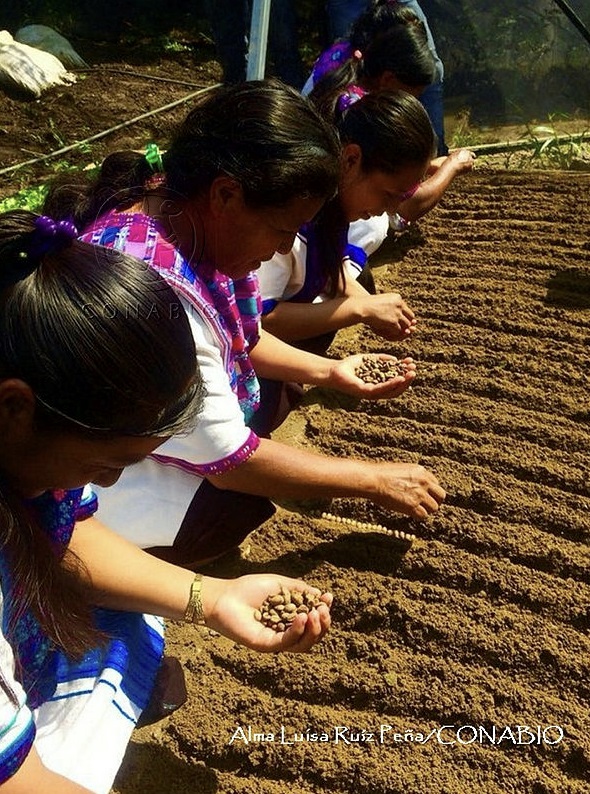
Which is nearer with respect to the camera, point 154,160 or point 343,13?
point 154,160

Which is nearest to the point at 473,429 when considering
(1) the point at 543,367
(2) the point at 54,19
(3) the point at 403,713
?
(1) the point at 543,367

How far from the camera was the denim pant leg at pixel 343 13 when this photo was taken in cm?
357

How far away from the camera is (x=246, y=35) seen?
4.36 metres

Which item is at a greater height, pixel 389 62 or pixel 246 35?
pixel 389 62

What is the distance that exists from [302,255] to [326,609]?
45.7 inches

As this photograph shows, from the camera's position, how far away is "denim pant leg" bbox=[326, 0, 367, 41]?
357 cm

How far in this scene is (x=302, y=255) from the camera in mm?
2322

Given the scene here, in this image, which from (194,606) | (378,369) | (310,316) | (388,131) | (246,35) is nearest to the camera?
(194,606)

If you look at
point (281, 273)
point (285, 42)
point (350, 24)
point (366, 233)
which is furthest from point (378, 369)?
point (285, 42)

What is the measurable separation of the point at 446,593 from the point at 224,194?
1.06 meters

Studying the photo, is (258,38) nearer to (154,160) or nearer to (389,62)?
(389,62)

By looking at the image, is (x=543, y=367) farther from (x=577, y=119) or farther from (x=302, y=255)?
(x=577, y=119)

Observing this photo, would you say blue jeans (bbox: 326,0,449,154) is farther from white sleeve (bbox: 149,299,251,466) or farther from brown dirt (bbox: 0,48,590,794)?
white sleeve (bbox: 149,299,251,466)

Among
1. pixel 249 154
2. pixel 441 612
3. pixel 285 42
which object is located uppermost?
pixel 249 154
